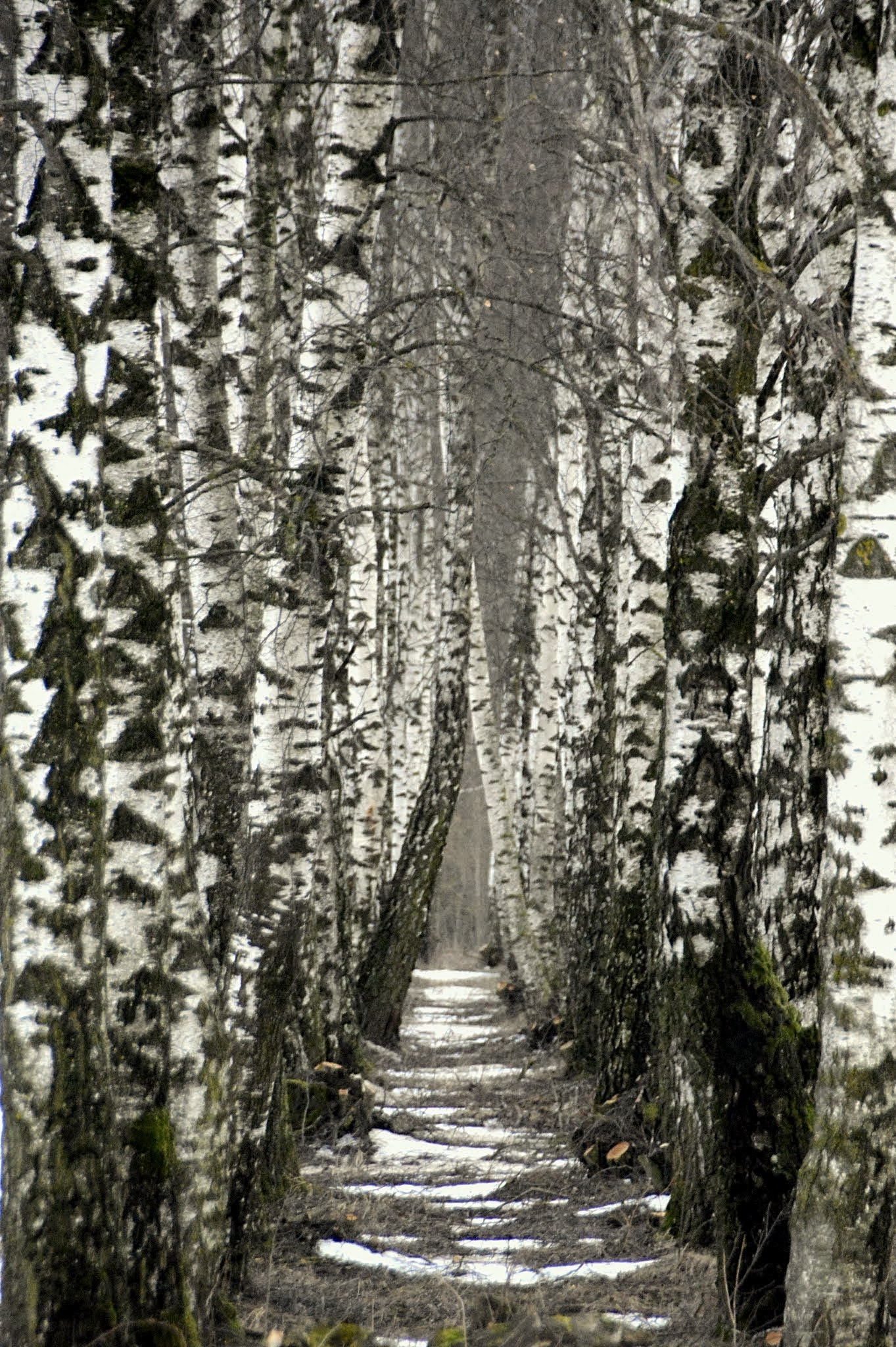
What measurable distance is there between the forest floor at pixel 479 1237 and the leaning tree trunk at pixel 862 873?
756mm

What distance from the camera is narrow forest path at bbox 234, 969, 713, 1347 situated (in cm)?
447

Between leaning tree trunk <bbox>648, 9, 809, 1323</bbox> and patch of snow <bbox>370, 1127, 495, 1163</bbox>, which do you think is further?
patch of snow <bbox>370, 1127, 495, 1163</bbox>

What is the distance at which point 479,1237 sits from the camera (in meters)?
6.01

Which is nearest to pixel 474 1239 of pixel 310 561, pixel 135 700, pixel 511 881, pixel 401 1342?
pixel 401 1342

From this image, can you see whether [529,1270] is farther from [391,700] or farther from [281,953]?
[391,700]

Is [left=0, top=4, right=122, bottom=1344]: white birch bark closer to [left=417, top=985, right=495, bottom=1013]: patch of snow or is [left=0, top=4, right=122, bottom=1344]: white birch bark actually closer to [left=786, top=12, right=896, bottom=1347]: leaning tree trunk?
[left=786, top=12, right=896, bottom=1347]: leaning tree trunk

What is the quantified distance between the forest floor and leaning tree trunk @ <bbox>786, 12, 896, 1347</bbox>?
0.76 metres

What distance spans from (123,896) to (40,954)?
1.27 ft

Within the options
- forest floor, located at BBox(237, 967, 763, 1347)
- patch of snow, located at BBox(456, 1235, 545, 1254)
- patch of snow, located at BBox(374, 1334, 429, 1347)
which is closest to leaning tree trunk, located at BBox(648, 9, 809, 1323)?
forest floor, located at BBox(237, 967, 763, 1347)

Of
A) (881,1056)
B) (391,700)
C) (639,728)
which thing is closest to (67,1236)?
(881,1056)

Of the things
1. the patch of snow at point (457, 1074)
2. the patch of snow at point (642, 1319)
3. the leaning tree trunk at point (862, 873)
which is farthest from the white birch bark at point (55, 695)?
the patch of snow at point (457, 1074)

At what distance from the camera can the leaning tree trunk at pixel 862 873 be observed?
3.78m

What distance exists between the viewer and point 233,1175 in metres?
4.93

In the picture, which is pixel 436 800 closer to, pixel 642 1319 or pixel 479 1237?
pixel 479 1237
